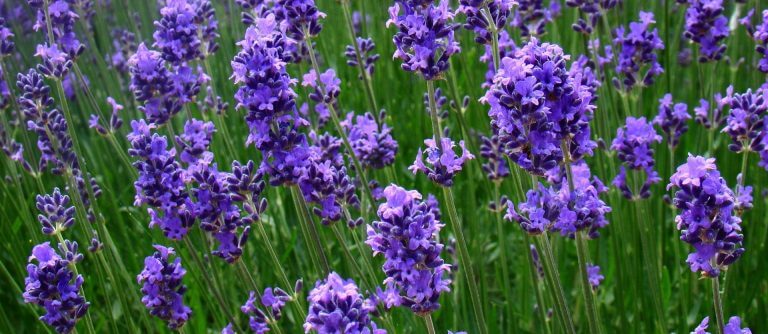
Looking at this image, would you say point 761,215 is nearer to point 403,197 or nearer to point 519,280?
point 519,280

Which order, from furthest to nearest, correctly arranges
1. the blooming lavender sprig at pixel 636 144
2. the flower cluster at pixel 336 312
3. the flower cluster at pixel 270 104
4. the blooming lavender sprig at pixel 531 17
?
the blooming lavender sprig at pixel 531 17
the blooming lavender sprig at pixel 636 144
the flower cluster at pixel 270 104
the flower cluster at pixel 336 312

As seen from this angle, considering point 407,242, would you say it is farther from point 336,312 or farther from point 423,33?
point 423,33

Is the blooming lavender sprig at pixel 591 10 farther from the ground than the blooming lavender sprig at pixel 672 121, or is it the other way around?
the blooming lavender sprig at pixel 591 10

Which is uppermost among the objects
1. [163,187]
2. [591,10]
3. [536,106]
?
[591,10]

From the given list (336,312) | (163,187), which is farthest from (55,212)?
(336,312)

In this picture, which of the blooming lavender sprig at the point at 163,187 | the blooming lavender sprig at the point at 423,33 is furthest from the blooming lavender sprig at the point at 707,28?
the blooming lavender sprig at the point at 163,187

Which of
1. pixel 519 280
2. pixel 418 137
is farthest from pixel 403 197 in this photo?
pixel 418 137

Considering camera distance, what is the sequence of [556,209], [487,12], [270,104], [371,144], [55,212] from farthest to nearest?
1. [371,144]
2. [55,212]
3. [487,12]
4. [270,104]
5. [556,209]

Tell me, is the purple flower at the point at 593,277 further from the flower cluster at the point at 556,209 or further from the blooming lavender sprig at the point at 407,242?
the blooming lavender sprig at the point at 407,242

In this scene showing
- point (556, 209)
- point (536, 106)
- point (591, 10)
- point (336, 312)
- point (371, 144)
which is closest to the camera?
point (336, 312)
